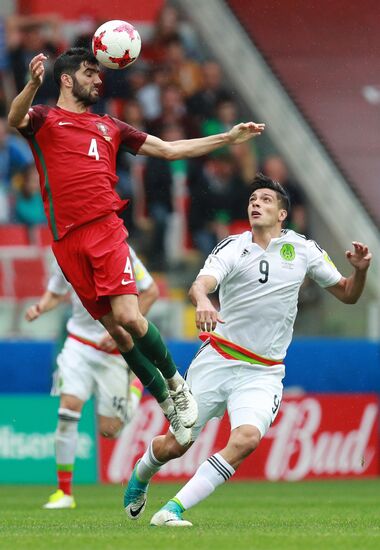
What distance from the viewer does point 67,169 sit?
8.96 meters

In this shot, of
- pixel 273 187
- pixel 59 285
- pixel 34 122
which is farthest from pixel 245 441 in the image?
pixel 59 285

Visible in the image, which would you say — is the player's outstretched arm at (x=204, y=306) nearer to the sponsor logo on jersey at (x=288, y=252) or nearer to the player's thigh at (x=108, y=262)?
the player's thigh at (x=108, y=262)

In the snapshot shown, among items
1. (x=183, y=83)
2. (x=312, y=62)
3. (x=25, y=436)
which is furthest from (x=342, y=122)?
(x=25, y=436)

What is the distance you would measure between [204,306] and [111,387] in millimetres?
4370

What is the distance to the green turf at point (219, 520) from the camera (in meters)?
7.55

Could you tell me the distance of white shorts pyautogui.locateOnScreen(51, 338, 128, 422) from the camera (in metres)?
12.0

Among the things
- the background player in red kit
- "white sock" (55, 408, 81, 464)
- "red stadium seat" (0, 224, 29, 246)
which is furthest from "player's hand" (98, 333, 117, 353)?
"red stadium seat" (0, 224, 29, 246)

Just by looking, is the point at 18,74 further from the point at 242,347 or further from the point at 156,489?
the point at 242,347

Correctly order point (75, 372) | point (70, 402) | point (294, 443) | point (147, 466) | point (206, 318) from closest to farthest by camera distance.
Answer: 1. point (206, 318)
2. point (147, 466)
3. point (70, 402)
4. point (75, 372)
5. point (294, 443)

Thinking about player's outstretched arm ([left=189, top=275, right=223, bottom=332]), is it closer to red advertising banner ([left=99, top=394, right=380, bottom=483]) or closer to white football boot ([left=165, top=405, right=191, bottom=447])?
white football boot ([left=165, top=405, right=191, bottom=447])

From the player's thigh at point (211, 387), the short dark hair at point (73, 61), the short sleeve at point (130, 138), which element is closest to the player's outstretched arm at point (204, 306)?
the player's thigh at point (211, 387)

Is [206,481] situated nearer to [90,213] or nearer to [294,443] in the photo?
[90,213]

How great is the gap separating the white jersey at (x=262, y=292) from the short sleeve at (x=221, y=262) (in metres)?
0.01

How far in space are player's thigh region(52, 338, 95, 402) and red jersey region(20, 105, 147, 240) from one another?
3.05 m
